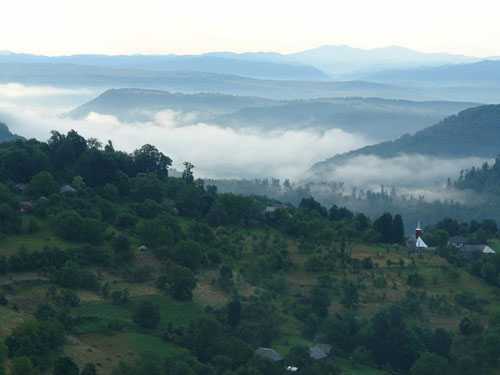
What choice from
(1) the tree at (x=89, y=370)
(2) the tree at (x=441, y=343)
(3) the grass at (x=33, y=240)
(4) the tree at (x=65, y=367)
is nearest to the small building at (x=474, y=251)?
(2) the tree at (x=441, y=343)

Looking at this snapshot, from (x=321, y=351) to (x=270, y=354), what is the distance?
4.42 m

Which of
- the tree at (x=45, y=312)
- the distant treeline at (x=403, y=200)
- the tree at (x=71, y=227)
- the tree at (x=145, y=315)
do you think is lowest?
the distant treeline at (x=403, y=200)

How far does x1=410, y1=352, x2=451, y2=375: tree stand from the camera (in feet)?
143

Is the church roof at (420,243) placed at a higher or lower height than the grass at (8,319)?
lower

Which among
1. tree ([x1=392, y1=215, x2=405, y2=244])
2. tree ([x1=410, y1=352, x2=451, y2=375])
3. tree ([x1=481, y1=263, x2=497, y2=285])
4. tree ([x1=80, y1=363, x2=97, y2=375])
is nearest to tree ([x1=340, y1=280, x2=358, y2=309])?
tree ([x1=410, y1=352, x2=451, y2=375])

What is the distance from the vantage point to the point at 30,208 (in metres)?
59.0

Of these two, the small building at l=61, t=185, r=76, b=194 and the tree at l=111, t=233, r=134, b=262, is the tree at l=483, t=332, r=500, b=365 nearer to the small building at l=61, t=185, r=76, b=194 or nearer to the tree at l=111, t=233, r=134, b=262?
the tree at l=111, t=233, r=134, b=262

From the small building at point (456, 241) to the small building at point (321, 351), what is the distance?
→ 110 ft

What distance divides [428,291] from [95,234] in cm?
2880

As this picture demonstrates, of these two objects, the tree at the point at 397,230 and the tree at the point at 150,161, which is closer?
the tree at the point at 397,230

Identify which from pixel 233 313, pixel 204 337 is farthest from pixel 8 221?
pixel 204 337

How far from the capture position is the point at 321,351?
4462 centimetres

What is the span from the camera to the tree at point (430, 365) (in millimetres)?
43469

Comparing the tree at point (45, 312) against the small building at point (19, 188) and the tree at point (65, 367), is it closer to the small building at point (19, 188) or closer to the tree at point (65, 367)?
the tree at point (65, 367)
